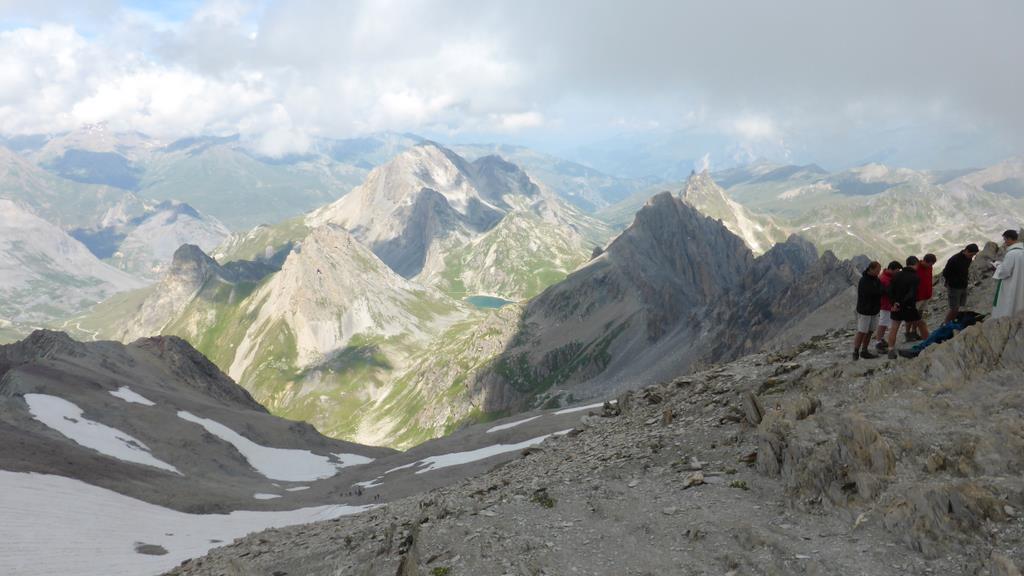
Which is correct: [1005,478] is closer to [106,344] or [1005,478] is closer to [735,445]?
[735,445]

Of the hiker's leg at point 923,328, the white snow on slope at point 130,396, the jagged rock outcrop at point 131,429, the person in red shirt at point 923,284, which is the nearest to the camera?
the hiker's leg at point 923,328

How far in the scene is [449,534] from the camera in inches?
731

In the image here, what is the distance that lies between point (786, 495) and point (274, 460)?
82.6 meters

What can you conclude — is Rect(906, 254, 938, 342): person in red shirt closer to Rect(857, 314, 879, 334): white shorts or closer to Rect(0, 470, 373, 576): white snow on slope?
Rect(857, 314, 879, 334): white shorts

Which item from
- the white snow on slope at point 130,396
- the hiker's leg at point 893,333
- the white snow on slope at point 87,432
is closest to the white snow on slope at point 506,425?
the white snow on slope at point 87,432

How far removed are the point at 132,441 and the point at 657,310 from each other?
156699 millimetres

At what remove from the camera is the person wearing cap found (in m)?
20.1

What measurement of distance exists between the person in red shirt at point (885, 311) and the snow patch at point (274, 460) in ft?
243

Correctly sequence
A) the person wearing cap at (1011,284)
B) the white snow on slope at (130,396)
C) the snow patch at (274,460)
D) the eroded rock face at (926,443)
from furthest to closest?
the white snow on slope at (130,396), the snow patch at (274,460), the person wearing cap at (1011,284), the eroded rock face at (926,443)

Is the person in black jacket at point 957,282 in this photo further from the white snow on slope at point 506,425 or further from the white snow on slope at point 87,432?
the white snow on slope at point 87,432

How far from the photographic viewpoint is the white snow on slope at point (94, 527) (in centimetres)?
3625

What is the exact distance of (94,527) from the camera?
42719 millimetres

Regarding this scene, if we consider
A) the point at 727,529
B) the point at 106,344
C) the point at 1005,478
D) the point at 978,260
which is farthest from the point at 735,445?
the point at 106,344

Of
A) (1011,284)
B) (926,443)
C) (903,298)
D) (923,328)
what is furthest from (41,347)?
(1011,284)
